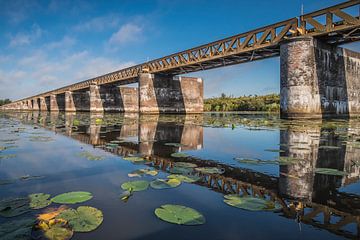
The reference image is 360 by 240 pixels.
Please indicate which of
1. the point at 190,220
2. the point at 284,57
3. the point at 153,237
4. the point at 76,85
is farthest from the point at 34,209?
the point at 76,85

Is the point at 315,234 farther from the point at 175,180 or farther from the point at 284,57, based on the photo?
the point at 284,57

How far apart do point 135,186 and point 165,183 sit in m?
0.25

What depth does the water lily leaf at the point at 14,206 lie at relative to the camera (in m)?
1.24

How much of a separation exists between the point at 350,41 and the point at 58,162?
42.5 feet

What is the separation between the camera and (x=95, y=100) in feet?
101

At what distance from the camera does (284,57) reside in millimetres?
10156

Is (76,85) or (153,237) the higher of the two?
(76,85)

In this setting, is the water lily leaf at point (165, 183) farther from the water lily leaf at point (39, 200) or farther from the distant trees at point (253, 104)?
the distant trees at point (253, 104)

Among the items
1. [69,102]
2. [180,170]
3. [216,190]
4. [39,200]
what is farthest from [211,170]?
[69,102]

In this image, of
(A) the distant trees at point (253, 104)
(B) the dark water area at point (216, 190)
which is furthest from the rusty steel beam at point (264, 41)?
(A) the distant trees at point (253, 104)

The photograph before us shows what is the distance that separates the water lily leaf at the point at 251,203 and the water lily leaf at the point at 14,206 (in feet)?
4.09

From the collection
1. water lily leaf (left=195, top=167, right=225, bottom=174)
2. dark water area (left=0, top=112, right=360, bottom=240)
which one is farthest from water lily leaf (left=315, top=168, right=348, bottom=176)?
water lily leaf (left=195, top=167, right=225, bottom=174)

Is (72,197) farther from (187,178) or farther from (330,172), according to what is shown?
(330,172)

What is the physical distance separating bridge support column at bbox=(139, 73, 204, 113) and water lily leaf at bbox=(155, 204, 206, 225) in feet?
60.4
